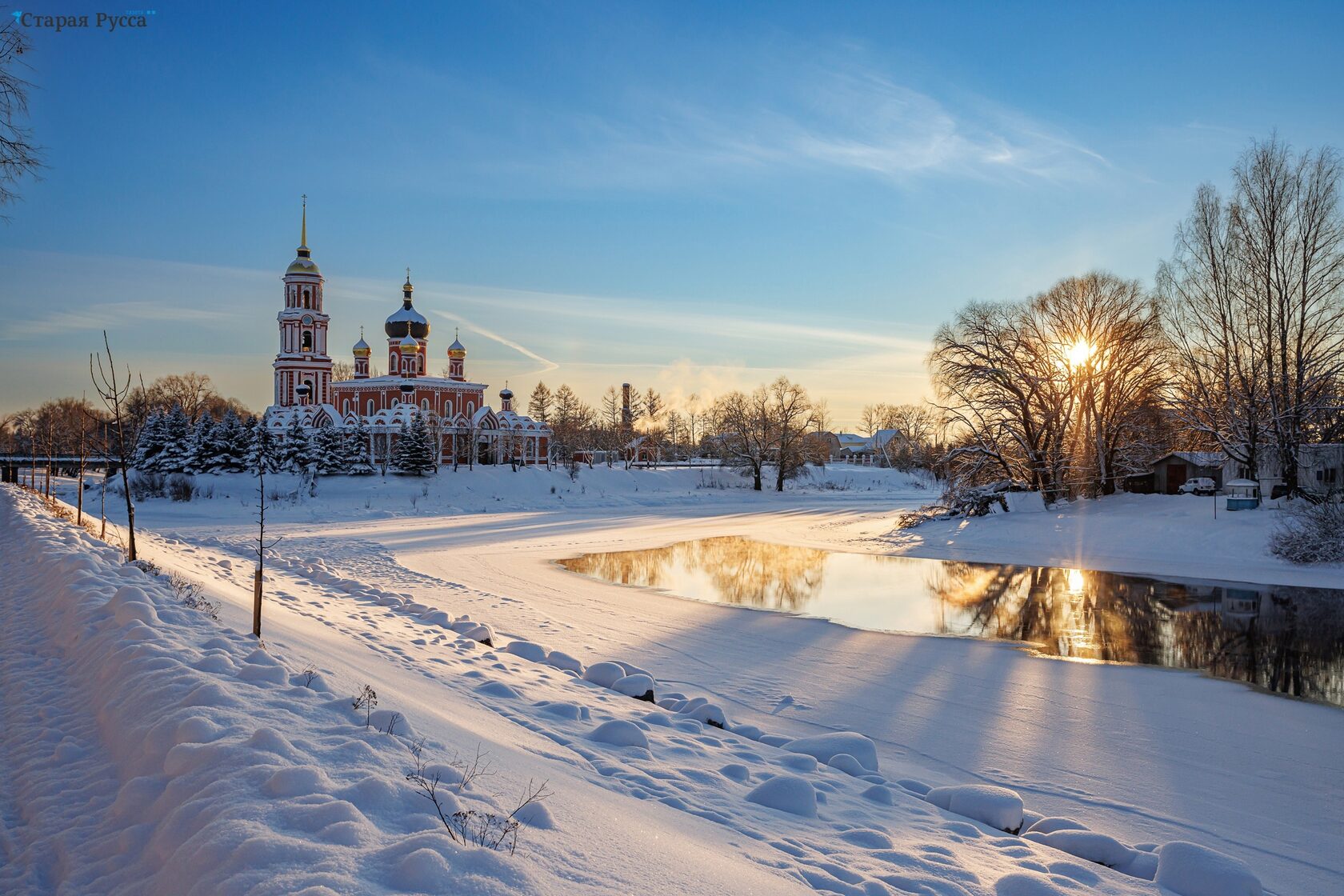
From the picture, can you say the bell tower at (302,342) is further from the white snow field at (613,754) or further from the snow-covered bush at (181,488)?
the white snow field at (613,754)

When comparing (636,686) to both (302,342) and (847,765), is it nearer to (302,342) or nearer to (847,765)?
(847,765)

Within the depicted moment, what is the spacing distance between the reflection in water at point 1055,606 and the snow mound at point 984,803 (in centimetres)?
653

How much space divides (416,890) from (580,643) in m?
8.68

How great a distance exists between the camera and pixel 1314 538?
20.5 m

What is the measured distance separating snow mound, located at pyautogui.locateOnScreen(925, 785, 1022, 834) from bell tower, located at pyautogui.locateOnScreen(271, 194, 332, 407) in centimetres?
6691

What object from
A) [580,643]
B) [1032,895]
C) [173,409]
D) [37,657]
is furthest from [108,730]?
[173,409]

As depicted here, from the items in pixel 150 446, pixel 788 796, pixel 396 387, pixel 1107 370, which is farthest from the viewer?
pixel 396 387

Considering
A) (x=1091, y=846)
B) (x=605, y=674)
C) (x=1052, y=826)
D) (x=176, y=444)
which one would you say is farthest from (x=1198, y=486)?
(x=176, y=444)

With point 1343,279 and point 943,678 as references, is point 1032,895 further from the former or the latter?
point 1343,279

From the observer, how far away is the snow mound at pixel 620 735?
6.50 m

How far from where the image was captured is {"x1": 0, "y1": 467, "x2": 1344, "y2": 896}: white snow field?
3592 mm

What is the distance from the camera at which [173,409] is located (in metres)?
48.7

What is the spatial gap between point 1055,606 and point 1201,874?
40.2 ft

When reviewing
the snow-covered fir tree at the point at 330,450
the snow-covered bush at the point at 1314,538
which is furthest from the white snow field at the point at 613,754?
the snow-covered fir tree at the point at 330,450
